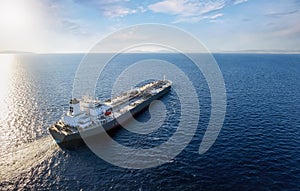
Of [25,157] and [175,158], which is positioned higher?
[25,157]

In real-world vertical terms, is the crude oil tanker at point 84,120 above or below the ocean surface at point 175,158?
above

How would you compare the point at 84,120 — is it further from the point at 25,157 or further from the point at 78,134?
the point at 25,157

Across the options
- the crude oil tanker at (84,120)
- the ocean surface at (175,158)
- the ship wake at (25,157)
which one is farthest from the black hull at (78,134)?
the ocean surface at (175,158)

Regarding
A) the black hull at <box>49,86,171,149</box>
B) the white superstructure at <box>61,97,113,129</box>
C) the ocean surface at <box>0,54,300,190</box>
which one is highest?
the white superstructure at <box>61,97,113,129</box>

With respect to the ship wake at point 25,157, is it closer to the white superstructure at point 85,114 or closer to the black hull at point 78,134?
the black hull at point 78,134

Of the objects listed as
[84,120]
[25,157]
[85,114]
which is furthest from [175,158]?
[25,157]

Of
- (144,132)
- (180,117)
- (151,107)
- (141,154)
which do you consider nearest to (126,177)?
(141,154)

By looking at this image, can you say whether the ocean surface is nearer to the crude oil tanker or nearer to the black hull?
the black hull

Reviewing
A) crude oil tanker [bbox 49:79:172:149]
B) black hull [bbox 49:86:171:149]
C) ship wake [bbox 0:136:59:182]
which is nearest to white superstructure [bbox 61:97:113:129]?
crude oil tanker [bbox 49:79:172:149]

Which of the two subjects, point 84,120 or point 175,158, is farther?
point 84,120

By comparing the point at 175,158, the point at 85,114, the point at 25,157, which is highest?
the point at 85,114

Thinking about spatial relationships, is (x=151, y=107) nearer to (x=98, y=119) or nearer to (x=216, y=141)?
(x=98, y=119)

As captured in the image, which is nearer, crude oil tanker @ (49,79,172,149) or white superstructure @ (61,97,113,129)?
crude oil tanker @ (49,79,172,149)
